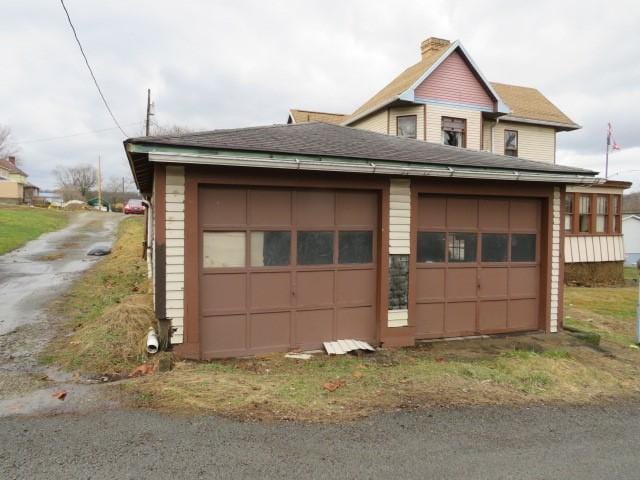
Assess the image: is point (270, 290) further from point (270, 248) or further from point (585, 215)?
point (585, 215)

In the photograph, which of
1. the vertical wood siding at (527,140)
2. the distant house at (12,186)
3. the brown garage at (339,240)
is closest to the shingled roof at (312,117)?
the vertical wood siding at (527,140)

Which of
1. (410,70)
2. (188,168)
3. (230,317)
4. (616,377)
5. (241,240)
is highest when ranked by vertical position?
(410,70)

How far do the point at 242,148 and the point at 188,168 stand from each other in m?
0.75

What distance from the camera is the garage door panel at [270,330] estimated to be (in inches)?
246

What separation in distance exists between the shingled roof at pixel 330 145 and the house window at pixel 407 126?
26.6 feet

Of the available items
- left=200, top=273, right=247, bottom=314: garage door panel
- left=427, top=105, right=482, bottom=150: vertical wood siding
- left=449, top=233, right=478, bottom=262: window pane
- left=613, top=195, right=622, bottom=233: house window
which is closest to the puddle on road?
left=200, top=273, right=247, bottom=314: garage door panel

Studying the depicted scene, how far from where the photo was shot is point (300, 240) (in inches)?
254

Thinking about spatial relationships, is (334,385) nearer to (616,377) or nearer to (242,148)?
(242,148)

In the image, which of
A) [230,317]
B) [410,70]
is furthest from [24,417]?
[410,70]

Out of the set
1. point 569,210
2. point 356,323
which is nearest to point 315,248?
point 356,323

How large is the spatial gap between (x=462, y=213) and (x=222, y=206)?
12.9 feet

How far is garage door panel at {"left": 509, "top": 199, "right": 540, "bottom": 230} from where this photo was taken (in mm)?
7684

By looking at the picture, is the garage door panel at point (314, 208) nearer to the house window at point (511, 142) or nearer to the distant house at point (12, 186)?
the house window at point (511, 142)

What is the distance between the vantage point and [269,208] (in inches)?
246
